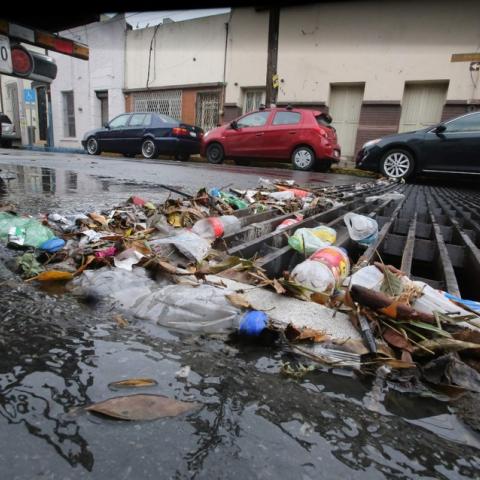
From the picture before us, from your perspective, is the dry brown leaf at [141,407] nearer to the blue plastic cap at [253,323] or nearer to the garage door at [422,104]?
the blue plastic cap at [253,323]

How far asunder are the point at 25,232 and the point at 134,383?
1306 millimetres

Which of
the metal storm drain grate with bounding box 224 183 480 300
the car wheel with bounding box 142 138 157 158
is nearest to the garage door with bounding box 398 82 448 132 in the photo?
the car wheel with bounding box 142 138 157 158

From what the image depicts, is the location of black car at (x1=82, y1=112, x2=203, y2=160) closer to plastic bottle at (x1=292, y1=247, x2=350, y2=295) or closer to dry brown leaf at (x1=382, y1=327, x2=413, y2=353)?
plastic bottle at (x1=292, y1=247, x2=350, y2=295)

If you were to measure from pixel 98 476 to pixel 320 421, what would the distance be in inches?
15.9

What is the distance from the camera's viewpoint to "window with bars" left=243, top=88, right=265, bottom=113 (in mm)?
15219

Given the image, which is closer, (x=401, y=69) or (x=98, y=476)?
(x=98, y=476)

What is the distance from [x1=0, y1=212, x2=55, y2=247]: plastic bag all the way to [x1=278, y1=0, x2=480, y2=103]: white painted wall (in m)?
13.3

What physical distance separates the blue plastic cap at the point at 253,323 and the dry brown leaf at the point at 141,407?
0.31 metres

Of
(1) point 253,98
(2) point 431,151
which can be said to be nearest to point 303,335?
(2) point 431,151

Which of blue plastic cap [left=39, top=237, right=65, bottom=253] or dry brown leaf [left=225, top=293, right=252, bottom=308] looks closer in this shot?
dry brown leaf [left=225, top=293, right=252, bottom=308]

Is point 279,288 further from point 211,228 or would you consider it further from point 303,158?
point 303,158

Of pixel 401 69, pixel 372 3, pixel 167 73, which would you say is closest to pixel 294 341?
pixel 401 69

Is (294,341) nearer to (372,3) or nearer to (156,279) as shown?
(156,279)

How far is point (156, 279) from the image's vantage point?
1363 mm
